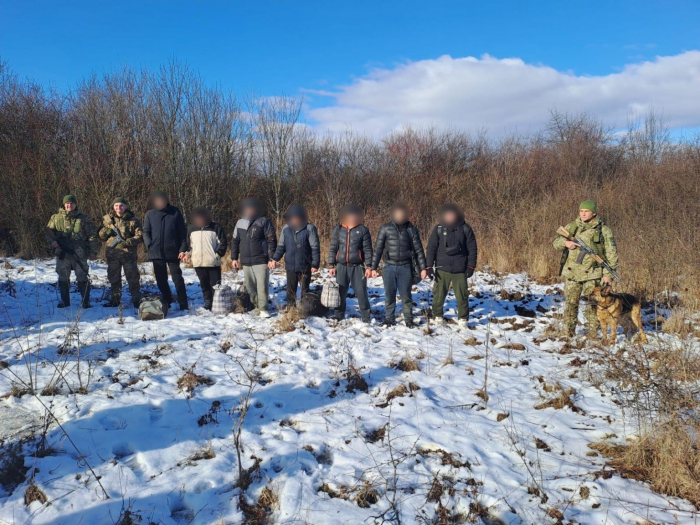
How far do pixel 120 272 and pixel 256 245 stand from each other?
7.63 ft

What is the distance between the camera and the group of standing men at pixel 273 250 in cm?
657

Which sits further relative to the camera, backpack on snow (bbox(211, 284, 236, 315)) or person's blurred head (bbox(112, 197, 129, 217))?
backpack on snow (bbox(211, 284, 236, 315))

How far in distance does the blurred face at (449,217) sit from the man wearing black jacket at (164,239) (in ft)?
13.9

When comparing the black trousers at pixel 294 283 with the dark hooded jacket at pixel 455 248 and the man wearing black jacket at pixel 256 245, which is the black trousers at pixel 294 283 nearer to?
the man wearing black jacket at pixel 256 245

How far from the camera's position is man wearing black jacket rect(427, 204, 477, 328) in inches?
257

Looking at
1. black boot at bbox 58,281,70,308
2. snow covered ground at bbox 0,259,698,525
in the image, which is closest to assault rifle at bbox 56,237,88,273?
black boot at bbox 58,281,70,308

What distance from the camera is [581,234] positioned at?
5926 mm

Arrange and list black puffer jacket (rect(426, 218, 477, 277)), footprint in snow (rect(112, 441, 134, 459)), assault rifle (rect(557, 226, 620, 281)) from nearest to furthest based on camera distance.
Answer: footprint in snow (rect(112, 441, 134, 459)) → assault rifle (rect(557, 226, 620, 281)) → black puffer jacket (rect(426, 218, 477, 277))

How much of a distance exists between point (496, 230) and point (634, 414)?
948 centimetres

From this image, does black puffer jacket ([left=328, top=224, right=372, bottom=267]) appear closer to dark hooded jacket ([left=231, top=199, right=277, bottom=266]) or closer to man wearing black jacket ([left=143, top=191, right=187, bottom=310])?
dark hooded jacket ([left=231, top=199, right=277, bottom=266])

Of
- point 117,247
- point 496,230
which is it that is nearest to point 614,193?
point 496,230

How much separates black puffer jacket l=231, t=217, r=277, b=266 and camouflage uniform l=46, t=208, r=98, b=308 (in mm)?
2449

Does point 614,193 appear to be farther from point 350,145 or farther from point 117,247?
point 117,247

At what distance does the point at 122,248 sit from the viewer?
22.4 feet
